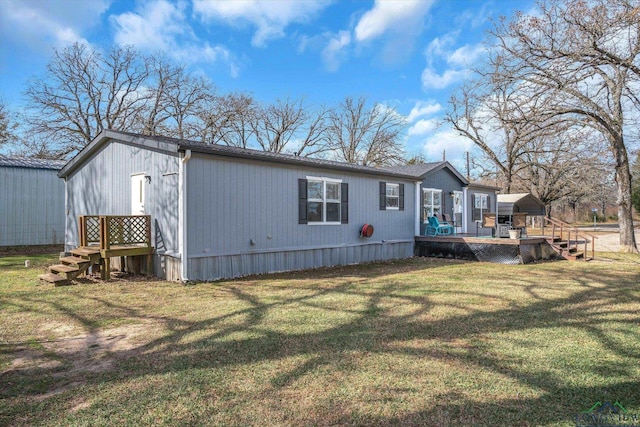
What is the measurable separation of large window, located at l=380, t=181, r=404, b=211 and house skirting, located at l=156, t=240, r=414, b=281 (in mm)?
1081

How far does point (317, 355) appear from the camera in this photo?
3.39 m

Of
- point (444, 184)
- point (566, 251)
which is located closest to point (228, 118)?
point (444, 184)

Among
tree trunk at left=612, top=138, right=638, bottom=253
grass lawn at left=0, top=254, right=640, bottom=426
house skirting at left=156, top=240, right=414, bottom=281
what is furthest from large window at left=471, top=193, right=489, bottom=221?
grass lawn at left=0, top=254, right=640, bottom=426

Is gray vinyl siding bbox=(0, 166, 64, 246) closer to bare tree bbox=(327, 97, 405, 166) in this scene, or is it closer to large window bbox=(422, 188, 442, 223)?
large window bbox=(422, 188, 442, 223)

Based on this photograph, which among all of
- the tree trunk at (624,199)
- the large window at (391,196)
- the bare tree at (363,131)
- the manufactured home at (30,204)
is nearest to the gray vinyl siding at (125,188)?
the manufactured home at (30,204)

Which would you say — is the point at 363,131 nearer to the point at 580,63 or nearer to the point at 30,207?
the point at 580,63

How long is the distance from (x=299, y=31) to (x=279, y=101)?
11714mm

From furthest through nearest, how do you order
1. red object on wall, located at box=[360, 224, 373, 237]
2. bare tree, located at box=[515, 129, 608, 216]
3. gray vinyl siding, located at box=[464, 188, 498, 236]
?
bare tree, located at box=[515, 129, 608, 216]
gray vinyl siding, located at box=[464, 188, 498, 236]
red object on wall, located at box=[360, 224, 373, 237]

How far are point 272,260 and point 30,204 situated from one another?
1076 centimetres

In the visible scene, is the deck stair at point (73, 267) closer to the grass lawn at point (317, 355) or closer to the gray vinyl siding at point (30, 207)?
the grass lawn at point (317, 355)

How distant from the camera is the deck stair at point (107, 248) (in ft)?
23.5

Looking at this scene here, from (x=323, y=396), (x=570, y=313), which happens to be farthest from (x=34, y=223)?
(x=570, y=313)

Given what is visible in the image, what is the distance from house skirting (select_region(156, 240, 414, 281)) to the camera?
7375 mm

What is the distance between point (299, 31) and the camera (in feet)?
57.3
